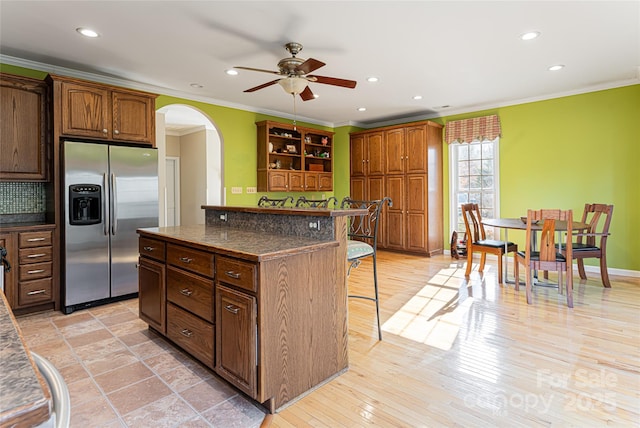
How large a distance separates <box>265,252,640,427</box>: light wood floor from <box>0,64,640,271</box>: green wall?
1.46 m

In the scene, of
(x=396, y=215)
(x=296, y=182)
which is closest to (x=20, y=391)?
(x=296, y=182)

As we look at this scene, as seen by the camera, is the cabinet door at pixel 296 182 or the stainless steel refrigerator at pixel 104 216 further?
the cabinet door at pixel 296 182

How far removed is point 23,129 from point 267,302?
339cm

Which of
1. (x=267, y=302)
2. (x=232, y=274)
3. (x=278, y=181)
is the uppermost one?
(x=278, y=181)

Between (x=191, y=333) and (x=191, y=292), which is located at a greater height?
(x=191, y=292)

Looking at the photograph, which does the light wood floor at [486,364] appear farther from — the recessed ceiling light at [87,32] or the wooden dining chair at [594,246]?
the recessed ceiling light at [87,32]

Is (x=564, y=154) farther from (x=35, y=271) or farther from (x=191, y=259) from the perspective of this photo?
(x=35, y=271)

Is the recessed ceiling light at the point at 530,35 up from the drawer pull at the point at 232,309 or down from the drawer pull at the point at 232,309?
up

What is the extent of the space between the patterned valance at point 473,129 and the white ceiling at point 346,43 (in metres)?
0.73

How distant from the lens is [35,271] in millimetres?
3414

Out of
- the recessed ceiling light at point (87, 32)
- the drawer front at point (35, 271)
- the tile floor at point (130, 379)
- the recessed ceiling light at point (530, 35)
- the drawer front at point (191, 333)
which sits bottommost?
the tile floor at point (130, 379)

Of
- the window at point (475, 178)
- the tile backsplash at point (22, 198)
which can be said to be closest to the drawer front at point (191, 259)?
the tile backsplash at point (22, 198)

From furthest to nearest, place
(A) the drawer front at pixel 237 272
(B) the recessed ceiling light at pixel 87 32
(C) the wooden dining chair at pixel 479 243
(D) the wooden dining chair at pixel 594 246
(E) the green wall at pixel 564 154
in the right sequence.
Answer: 1. (E) the green wall at pixel 564 154
2. (C) the wooden dining chair at pixel 479 243
3. (D) the wooden dining chair at pixel 594 246
4. (B) the recessed ceiling light at pixel 87 32
5. (A) the drawer front at pixel 237 272

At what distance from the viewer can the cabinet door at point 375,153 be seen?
22.1ft
